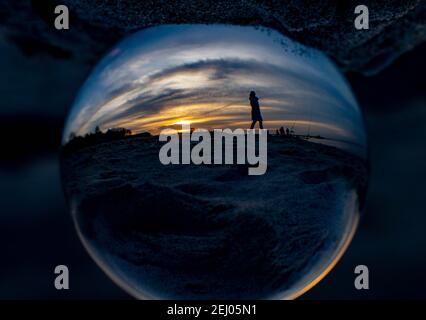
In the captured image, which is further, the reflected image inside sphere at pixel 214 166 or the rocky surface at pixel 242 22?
the rocky surface at pixel 242 22

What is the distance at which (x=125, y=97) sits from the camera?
6.73ft

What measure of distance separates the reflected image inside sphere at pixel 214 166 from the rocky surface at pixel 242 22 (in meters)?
0.27

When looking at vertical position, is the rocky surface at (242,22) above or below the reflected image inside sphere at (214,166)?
above

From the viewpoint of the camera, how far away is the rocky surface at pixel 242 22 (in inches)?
94.1

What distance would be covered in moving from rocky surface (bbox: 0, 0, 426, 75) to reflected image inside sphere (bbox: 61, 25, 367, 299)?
0.90ft

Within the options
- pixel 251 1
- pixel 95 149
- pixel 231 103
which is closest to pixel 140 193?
pixel 95 149

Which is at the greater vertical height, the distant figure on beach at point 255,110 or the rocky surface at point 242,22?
the rocky surface at point 242,22

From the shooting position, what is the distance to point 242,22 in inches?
92.2

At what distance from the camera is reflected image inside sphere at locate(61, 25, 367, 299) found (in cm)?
190

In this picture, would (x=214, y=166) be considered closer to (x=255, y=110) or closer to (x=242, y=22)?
(x=255, y=110)

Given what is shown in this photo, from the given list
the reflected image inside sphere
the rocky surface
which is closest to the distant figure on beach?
the reflected image inside sphere

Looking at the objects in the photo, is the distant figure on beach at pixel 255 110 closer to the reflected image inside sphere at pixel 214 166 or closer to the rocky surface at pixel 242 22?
the reflected image inside sphere at pixel 214 166

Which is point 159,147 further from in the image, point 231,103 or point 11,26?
point 11,26

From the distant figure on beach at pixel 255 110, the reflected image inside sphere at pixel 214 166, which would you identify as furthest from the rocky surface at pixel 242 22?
the distant figure on beach at pixel 255 110
